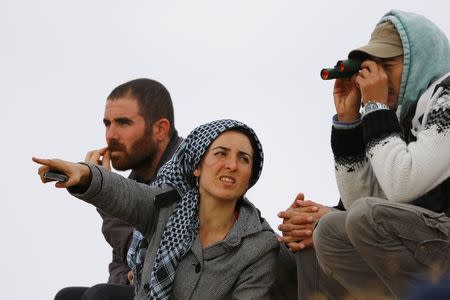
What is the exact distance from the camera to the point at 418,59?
4.36 meters

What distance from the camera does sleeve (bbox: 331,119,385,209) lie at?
14.7ft

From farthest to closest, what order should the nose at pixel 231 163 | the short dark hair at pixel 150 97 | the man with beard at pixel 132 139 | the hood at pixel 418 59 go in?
the short dark hair at pixel 150 97 → the man with beard at pixel 132 139 → the nose at pixel 231 163 → the hood at pixel 418 59

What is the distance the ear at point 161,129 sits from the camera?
6664 millimetres

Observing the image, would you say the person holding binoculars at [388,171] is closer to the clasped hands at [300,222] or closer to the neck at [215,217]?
the clasped hands at [300,222]

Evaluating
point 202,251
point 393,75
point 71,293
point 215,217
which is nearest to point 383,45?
point 393,75

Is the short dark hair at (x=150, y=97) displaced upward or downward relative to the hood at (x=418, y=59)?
downward

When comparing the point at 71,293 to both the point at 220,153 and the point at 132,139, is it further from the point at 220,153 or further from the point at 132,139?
the point at 220,153

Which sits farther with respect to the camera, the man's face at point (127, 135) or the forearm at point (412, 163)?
the man's face at point (127, 135)

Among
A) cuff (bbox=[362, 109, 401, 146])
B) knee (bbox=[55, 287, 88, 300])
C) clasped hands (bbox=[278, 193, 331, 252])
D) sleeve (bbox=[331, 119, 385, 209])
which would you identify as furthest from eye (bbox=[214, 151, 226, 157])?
knee (bbox=[55, 287, 88, 300])

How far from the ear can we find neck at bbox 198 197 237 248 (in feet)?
5.98

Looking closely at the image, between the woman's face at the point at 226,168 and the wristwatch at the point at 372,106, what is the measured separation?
81 centimetres

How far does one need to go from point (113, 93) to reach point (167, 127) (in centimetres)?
47

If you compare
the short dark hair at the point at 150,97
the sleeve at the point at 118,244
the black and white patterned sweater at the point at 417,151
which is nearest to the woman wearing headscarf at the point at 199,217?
the black and white patterned sweater at the point at 417,151

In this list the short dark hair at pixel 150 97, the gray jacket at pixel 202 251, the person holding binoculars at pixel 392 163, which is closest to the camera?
the person holding binoculars at pixel 392 163
